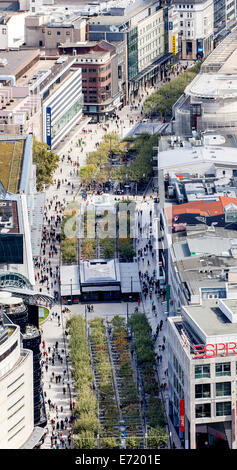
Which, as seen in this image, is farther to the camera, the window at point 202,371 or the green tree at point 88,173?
the green tree at point 88,173

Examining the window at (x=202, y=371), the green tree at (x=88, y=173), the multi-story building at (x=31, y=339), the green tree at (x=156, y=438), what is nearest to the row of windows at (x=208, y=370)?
the window at (x=202, y=371)

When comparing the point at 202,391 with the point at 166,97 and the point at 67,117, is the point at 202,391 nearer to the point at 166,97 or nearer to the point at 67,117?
the point at 67,117

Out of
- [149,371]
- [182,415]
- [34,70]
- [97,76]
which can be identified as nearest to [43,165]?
[34,70]

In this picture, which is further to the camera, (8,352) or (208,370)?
(208,370)

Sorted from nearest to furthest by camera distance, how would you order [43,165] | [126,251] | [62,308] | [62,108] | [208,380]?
1. [208,380]
2. [62,308]
3. [126,251]
4. [43,165]
5. [62,108]

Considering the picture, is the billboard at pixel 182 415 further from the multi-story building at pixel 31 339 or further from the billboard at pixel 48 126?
the billboard at pixel 48 126

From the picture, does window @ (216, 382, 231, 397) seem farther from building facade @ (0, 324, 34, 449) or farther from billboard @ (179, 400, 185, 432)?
building facade @ (0, 324, 34, 449)

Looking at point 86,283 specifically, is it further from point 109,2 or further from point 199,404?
Answer: point 109,2

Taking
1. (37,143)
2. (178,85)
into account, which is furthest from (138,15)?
(37,143)
